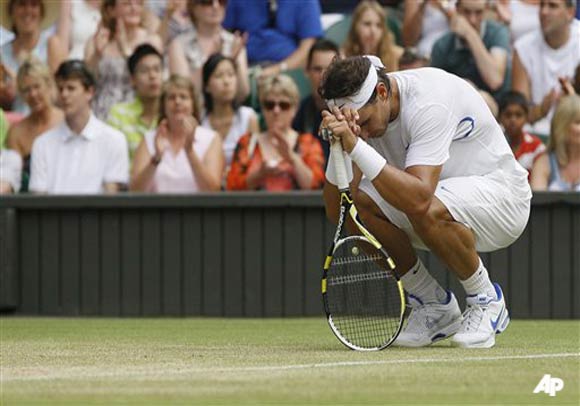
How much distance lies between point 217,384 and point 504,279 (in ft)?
21.7

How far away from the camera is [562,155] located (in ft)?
39.1

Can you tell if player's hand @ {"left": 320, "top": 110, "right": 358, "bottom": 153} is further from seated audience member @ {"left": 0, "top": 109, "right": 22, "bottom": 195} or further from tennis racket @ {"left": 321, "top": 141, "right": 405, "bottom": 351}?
seated audience member @ {"left": 0, "top": 109, "right": 22, "bottom": 195}

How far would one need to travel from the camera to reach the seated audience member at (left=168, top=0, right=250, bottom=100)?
1284cm

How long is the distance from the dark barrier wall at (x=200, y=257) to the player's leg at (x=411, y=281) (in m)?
4.27

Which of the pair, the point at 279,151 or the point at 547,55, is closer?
the point at 279,151

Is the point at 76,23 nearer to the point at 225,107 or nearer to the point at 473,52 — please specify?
the point at 225,107

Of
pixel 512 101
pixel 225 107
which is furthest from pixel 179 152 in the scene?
pixel 512 101

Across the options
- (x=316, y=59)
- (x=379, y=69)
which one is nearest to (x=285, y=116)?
(x=316, y=59)

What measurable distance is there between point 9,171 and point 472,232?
630 centimetres

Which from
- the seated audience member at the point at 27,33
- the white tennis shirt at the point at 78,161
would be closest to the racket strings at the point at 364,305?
the white tennis shirt at the point at 78,161

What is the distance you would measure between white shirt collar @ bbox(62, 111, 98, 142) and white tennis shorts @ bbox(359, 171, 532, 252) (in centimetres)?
528

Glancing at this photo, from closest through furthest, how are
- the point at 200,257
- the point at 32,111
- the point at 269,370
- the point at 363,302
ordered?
the point at 269,370 < the point at 363,302 < the point at 200,257 < the point at 32,111

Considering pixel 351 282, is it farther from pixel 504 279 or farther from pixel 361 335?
pixel 504 279

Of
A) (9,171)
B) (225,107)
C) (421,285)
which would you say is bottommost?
(421,285)
